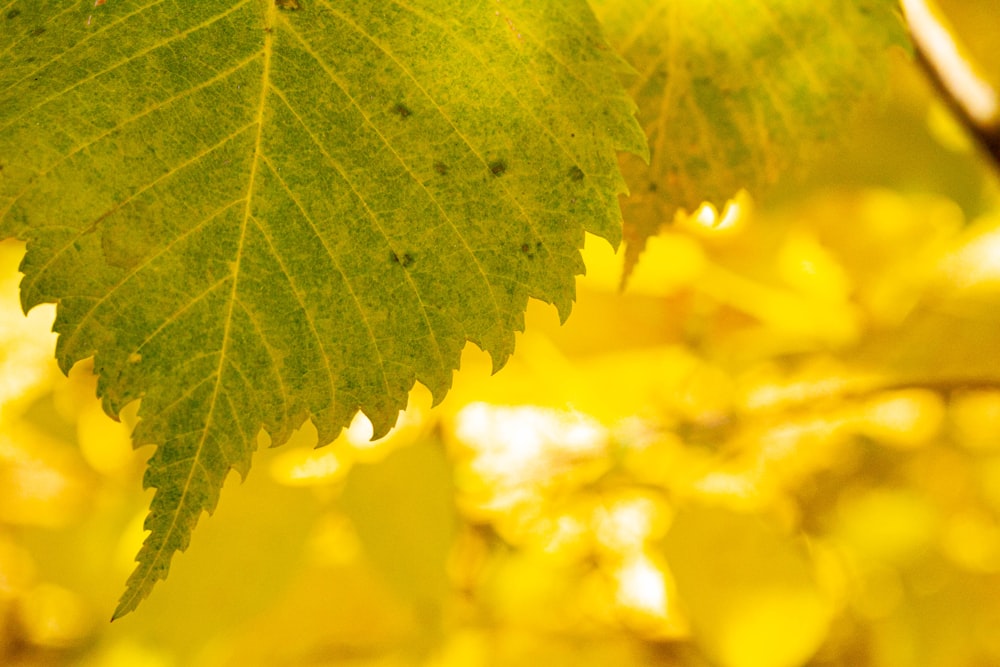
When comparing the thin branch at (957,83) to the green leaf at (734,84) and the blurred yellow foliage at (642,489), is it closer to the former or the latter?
the green leaf at (734,84)

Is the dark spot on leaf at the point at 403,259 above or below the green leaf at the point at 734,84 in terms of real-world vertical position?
below

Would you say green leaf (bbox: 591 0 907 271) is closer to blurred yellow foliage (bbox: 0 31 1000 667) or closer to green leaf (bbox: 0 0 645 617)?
green leaf (bbox: 0 0 645 617)

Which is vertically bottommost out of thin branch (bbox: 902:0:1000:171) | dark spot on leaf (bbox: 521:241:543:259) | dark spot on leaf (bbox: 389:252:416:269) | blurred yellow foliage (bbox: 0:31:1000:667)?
blurred yellow foliage (bbox: 0:31:1000:667)

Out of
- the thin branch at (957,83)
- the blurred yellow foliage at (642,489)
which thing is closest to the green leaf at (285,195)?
the thin branch at (957,83)

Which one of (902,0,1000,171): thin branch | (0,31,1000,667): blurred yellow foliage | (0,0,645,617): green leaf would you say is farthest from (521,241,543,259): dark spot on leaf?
(0,31,1000,667): blurred yellow foliage

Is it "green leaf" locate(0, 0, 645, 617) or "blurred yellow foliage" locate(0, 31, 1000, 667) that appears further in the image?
"blurred yellow foliage" locate(0, 31, 1000, 667)

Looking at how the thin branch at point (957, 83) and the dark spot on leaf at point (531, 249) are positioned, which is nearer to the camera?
the dark spot on leaf at point (531, 249)

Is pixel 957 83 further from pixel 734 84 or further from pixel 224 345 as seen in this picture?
pixel 224 345
